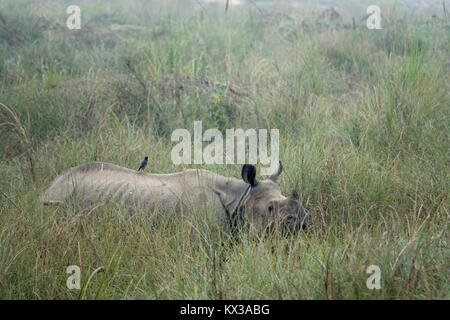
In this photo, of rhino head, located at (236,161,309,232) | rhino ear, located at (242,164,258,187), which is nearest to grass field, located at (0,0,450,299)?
rhino head, located at (236,161,309,232)

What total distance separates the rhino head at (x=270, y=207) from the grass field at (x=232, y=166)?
134 millimetres

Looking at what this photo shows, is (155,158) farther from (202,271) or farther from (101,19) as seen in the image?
(101,19)

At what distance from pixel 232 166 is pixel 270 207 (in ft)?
4.05

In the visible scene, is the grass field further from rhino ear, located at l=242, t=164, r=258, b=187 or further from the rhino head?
rhino ear, located at l=242, t=164, r=258, b=187

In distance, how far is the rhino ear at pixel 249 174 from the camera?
150 inches

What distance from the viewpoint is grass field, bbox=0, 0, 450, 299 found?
9.05 ft

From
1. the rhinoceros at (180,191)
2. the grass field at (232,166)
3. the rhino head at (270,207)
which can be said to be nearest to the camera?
the grass field at (232,166)

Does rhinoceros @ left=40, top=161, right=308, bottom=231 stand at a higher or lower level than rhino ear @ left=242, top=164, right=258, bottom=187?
lower

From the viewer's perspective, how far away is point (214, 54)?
7.85 metres

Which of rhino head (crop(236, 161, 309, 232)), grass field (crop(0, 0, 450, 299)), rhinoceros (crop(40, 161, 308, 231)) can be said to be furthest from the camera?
rhinoceros (crop(40, 161, 308, 231))

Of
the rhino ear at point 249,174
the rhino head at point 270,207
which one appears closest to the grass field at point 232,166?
the rhino head at point 270,207

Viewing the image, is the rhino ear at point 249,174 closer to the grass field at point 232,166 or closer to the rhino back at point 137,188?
the rhino back at point 137,188

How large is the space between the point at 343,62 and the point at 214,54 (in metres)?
2.20

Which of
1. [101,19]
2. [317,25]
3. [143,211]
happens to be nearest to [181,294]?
[143,211]
